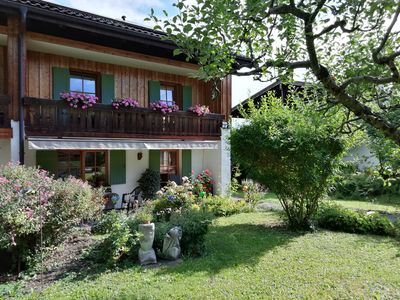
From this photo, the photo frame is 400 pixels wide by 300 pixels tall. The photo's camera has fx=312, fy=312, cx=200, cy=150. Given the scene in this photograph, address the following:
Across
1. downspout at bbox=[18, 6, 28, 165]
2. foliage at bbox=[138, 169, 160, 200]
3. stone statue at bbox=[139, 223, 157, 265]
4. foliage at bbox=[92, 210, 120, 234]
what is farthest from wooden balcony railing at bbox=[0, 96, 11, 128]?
stone statue at bbox=[139, 223, 157, 265]

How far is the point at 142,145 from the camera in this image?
37.0 feet

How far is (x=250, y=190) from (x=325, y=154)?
4.70 metres

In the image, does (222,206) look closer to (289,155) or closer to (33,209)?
(289,155)

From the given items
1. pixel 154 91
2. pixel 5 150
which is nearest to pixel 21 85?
pixel 5 150

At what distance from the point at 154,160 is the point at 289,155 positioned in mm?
6622

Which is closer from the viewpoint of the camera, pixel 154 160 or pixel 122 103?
pixel 122 103

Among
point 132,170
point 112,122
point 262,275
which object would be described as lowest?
point 262,275

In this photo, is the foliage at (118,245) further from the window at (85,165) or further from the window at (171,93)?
the window at (171,93)

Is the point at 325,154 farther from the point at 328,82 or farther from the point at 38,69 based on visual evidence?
the point at 38,69

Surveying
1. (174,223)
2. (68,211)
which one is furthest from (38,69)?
(174,223)

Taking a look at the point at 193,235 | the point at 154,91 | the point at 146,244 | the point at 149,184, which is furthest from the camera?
the point at 154,91

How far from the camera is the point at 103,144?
10.3 metres

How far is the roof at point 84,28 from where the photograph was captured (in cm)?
898

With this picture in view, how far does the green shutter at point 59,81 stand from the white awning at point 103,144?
231 centimetres
